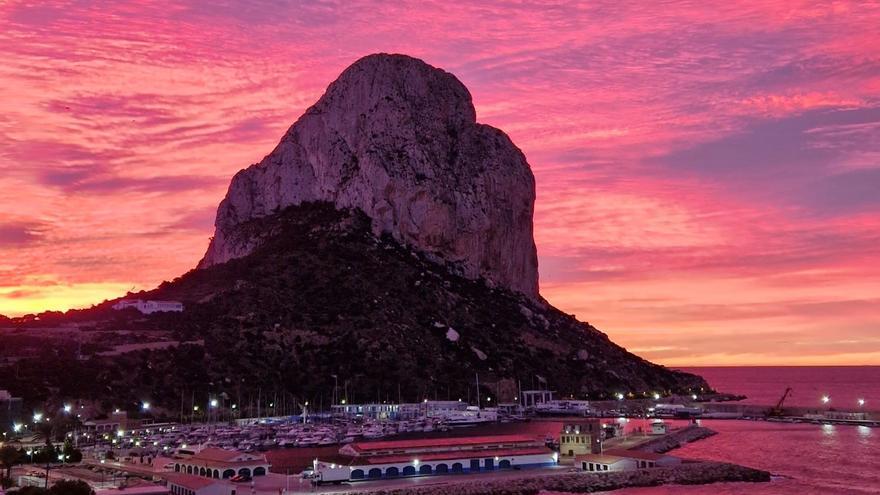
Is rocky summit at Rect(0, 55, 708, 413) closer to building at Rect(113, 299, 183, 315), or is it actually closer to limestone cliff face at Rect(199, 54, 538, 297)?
limestone cliff face at Rect(199, 54, 538, 297)

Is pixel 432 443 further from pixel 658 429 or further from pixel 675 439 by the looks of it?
pixel 658 429

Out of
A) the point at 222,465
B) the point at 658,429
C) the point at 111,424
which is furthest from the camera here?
the point at 658,429

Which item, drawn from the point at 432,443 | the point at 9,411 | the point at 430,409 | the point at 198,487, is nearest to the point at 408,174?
the point at 430,409

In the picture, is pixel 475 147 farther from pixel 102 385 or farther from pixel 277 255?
pixel 102 385

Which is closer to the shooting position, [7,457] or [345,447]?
[7,457]

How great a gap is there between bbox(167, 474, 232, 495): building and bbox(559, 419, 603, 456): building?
2858 cm

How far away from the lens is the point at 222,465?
6341cm

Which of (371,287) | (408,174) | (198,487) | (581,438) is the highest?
(408,174)

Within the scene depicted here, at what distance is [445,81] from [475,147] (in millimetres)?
15344

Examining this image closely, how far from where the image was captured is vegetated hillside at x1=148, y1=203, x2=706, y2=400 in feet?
406

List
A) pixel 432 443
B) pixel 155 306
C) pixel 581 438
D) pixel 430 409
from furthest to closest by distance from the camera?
pixel 155 306 → pixel 430 409 → pixel 581 438 → pixel 432 443

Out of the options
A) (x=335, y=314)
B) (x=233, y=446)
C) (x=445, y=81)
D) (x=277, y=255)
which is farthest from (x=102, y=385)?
(x=445, y=81)

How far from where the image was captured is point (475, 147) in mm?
167250

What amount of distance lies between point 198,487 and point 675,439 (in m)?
52.7
